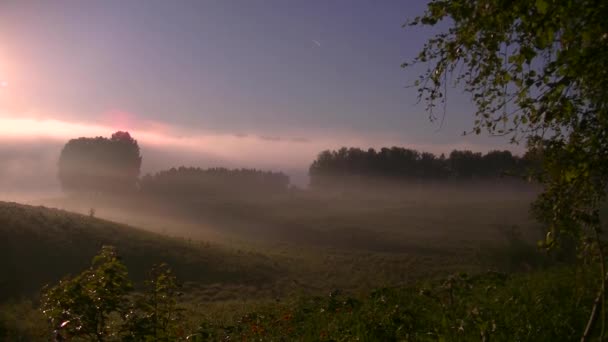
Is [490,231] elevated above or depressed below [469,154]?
below

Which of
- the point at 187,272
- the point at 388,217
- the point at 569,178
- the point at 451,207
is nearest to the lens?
the point at 569,178

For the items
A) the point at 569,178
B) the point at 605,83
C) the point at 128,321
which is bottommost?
the point at 128,321

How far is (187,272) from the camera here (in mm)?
35688

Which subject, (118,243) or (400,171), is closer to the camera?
(118,243)

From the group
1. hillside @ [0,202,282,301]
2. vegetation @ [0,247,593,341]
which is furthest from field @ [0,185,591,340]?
vegetation @ [0,247,593,341]

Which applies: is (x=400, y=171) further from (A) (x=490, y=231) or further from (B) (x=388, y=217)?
(A) (x=490, y=231)

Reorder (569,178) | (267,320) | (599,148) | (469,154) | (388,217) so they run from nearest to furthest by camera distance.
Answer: (569,178), (599,148), (267,320), (388,217), (469,154)

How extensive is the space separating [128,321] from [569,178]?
4.60 m

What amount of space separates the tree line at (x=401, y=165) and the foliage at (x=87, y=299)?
114 metres

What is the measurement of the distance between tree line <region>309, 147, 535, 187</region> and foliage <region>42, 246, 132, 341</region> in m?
114

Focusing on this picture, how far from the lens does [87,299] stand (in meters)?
5.01

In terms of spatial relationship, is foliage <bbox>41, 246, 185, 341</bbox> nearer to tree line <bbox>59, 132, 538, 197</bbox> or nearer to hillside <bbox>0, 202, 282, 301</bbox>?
hillside <bbox>0, 202, 282, 301</bbox>

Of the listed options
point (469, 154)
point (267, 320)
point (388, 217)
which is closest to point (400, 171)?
point (469, 154)

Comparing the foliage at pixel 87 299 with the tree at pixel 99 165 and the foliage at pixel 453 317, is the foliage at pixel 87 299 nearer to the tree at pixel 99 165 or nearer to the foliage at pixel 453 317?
the foliage at pixel 453 317
